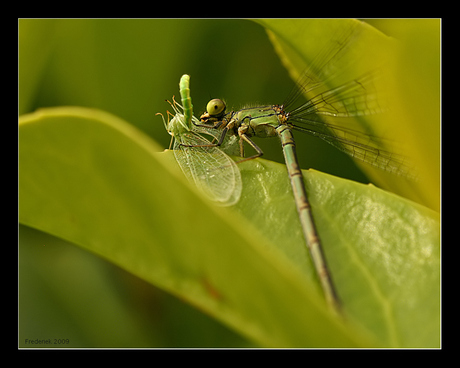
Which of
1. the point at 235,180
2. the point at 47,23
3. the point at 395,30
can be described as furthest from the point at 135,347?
the point at 395,30

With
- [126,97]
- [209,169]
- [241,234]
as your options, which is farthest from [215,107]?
[241,234]

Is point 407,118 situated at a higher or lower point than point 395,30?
lower

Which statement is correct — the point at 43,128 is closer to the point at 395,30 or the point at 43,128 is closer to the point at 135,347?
the point at 135,347

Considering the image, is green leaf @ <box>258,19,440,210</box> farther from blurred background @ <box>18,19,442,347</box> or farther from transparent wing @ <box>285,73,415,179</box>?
blurred background @ <box>18,19,442,347</box>

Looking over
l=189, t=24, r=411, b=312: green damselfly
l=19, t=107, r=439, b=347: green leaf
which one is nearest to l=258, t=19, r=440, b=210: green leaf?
l=189, t=24, r=411, b=312: green damselfly

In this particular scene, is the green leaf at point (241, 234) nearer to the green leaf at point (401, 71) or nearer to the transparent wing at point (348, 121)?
the green leaf at point (401, 71)

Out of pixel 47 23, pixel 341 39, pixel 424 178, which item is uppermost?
pixel 47 23

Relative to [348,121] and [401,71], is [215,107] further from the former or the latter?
[401,71]
